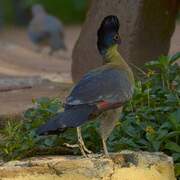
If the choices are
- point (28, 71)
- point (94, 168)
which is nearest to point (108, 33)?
point (94, 168)

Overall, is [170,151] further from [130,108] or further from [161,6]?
[161,6]

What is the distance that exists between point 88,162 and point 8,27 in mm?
16119

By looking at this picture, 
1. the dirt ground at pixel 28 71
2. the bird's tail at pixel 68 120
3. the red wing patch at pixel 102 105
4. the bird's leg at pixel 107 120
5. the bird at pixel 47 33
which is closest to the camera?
the bird's tail at pixel 68 120

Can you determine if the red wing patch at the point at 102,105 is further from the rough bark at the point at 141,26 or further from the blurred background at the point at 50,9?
the blurred background at the point at 50,9

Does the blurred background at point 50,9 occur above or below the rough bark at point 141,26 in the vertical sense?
above

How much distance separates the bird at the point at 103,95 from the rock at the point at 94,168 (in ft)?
0.38

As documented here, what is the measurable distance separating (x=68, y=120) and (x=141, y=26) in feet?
10.7

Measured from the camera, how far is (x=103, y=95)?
4.01 metres

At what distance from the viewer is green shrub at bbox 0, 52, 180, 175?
15.7 feet

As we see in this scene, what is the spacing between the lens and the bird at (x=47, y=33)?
1328cm

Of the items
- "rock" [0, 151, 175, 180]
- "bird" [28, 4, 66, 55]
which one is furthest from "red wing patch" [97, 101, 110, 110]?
"bird" [28, 4, 66, 55]

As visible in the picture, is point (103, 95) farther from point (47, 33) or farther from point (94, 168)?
point (47, 33)

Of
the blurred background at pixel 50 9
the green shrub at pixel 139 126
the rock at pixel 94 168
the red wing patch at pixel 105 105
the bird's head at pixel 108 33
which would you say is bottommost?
the rock at pixel 94 168

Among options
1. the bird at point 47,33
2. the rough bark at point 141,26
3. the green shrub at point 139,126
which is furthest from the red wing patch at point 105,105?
the bird at point 47,33
